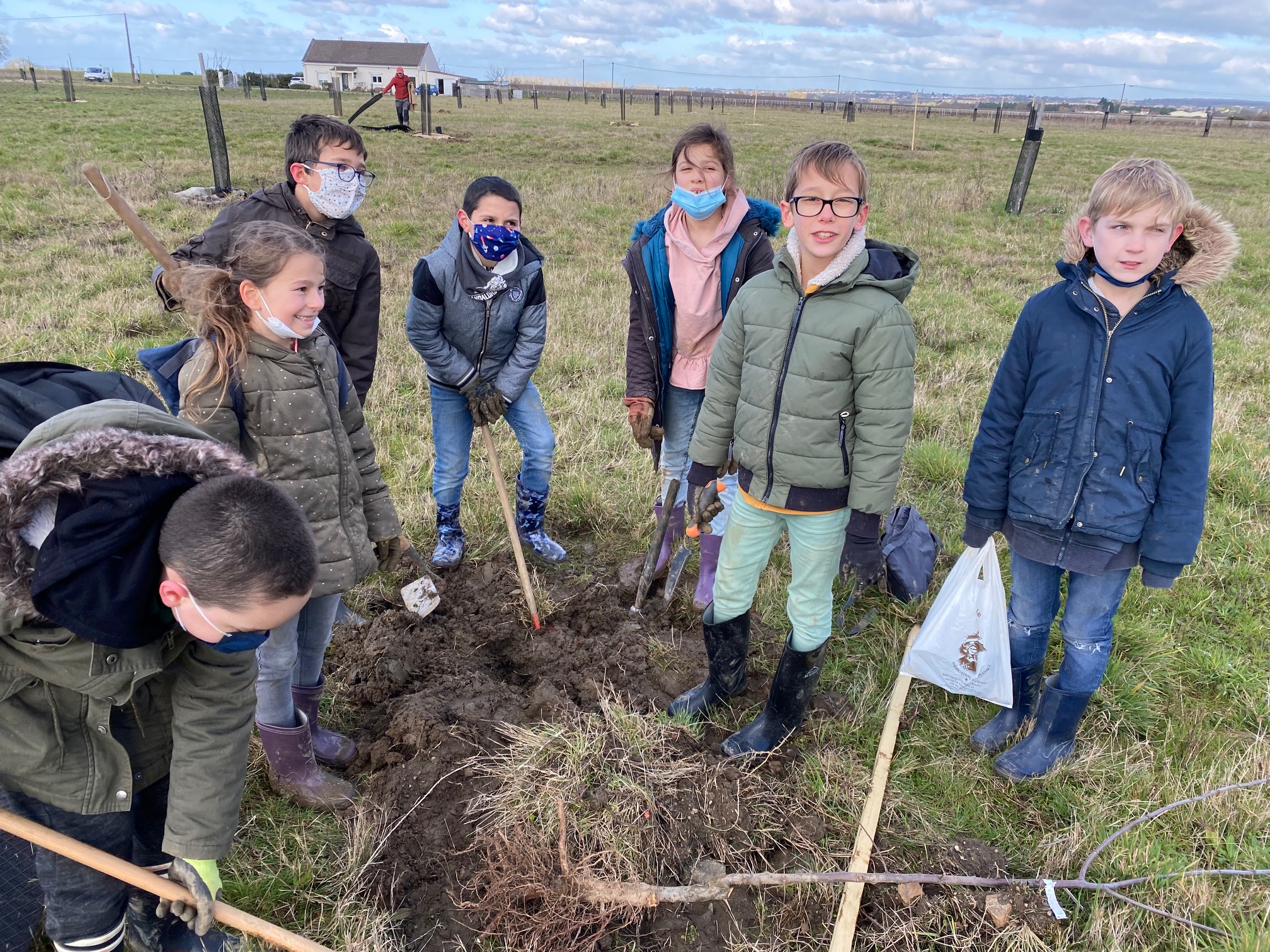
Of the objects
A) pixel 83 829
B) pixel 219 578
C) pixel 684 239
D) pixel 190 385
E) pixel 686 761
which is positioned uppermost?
pixel 684 239

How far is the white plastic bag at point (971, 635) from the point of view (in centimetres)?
302

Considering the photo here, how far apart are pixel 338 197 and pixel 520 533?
1.85m

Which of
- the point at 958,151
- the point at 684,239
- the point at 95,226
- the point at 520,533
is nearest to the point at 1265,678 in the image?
the point at 684,239

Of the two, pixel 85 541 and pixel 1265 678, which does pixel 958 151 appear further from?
pixel 85 541

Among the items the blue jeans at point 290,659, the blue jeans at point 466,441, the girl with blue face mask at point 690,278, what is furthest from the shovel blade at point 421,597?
the girl with blue face mask at point 690,278

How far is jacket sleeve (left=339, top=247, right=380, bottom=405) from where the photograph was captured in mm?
3590

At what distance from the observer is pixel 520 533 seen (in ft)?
14.2

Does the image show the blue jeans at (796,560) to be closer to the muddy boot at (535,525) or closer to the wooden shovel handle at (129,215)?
the muddy boot at (535,525)

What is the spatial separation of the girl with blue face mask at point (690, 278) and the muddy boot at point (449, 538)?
109 centimetres

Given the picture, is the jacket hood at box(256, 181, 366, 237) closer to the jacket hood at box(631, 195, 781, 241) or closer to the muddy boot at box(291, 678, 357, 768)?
the jacket hood at box(631, 195, 781, 241)

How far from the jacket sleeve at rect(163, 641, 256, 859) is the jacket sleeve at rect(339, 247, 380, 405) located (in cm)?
186

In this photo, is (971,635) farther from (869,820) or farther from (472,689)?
(472,689)

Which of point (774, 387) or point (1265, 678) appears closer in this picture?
point (774, 387)

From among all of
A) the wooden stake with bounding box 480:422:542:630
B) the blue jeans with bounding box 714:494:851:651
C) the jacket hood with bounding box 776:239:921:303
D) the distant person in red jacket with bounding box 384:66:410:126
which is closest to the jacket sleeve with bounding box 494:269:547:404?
the wooden stake with bounding box 480:422:542:630
